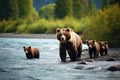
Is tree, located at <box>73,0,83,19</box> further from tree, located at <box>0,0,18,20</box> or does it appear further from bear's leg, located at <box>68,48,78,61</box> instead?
bear's leg, located at <box>68,48,78,61</box>

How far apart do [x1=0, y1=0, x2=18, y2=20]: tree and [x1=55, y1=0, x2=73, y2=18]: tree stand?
385cm

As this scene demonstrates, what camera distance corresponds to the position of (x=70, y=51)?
15.4m

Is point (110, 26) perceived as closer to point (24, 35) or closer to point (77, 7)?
point (24, 35)

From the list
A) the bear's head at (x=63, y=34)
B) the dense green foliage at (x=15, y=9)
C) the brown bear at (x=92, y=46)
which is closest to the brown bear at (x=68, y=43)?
the bear's head at (x=63, y=34)

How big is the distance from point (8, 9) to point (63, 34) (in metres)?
32.1

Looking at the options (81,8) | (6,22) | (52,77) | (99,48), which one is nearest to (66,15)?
(81,8)

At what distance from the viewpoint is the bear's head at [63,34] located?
14.4 metres

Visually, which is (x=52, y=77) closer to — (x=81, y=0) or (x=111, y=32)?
(x=111, y=32)

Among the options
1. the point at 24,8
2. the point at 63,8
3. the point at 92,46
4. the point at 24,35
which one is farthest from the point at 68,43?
the point at 24,8

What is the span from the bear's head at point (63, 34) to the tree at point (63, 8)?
1221 inches

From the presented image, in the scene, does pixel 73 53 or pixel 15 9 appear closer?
pixel 73 53

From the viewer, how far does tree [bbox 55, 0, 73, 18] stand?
45750mm

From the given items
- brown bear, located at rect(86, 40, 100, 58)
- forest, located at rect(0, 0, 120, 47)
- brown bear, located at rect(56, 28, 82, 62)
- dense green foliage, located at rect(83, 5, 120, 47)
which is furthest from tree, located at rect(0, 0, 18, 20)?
brown bear, located at rect(56, 28, 82, 62)

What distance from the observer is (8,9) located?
46.0m
